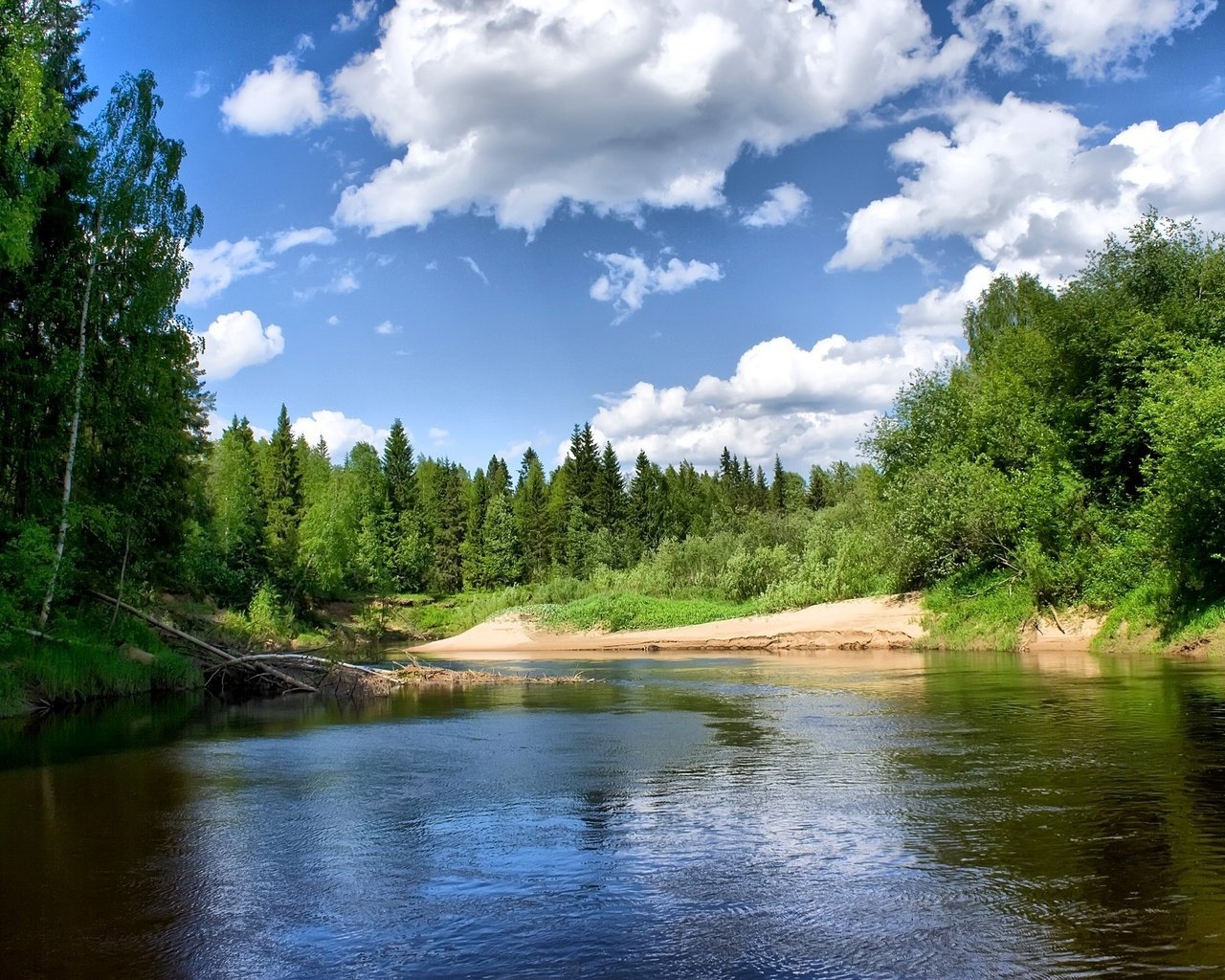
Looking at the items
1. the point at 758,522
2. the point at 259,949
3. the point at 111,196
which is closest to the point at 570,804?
the point at 259,949

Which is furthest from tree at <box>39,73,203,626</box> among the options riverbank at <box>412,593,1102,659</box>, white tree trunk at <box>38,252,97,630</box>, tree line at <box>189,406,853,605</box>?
tree line at <box>189,406,853,605</box>

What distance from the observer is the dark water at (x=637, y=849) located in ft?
21.9

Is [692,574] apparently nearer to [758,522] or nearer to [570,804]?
[758,522]

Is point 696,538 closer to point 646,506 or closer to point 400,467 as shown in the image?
point 646,506

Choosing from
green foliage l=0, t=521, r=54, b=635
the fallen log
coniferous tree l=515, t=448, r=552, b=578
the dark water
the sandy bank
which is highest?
coniferous tree l=515, t=448, r=552, b=578

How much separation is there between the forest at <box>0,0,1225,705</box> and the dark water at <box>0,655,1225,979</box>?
424 inches

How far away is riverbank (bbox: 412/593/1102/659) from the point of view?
121 feet

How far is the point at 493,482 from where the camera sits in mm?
123688

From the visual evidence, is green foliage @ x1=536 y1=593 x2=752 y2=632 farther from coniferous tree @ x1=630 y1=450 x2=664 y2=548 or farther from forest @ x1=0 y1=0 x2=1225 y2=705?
coniferous tree @ x1=630 y1=450 x2=664 y2=548

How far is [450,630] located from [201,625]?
144 feet

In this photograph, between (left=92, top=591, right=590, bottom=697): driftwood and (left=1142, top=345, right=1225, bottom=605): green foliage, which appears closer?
(left=1142, top=345, right=1225, bottom=605): green foliage

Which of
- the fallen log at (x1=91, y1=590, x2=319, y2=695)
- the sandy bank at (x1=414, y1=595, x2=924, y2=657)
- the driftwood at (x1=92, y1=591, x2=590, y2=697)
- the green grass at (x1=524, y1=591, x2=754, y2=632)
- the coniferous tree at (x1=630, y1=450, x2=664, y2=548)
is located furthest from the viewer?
the coniferous tree at (x1=630, y1=450, x2=664, y2=548)

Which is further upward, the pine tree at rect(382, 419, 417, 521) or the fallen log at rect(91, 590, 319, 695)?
the pine tree at rect(382, 419, 417, 521)

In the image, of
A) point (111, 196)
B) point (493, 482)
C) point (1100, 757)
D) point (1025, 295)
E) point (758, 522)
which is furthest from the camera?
point (493, 482)
